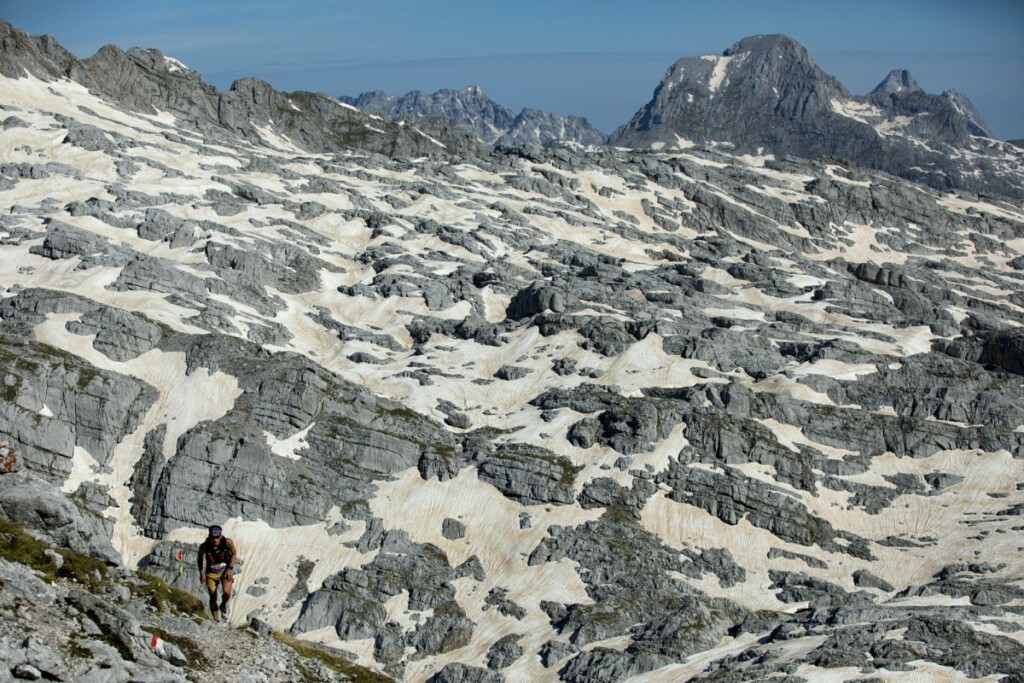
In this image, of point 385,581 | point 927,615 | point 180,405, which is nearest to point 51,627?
point 927,615

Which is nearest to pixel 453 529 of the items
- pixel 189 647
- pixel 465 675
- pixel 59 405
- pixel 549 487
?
pixel 549 487

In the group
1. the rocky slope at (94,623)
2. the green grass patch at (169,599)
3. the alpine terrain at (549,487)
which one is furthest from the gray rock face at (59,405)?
the green grass patch at (169,599)

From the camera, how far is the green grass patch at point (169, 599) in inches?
1735

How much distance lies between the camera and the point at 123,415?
538 feet

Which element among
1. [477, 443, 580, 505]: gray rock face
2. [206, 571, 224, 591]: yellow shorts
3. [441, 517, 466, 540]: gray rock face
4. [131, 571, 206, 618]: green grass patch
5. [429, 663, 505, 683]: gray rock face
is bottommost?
[429, 663, 505, 683]: gray rock face

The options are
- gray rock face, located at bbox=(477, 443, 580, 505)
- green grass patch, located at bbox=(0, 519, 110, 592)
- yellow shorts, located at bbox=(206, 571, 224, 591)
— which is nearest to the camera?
green grass patch, located at bbox=(0, 519, 110, 592)

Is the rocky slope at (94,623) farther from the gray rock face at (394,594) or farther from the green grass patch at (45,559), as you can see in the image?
the gray rock face at (394,594)

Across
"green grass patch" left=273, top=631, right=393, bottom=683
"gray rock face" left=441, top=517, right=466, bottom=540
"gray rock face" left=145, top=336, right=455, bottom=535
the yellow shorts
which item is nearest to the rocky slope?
"green grass patch" left=273, top=631, right=393, bottom=683

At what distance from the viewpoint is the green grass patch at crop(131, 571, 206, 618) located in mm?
44062

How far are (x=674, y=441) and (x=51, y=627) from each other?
138443 mm

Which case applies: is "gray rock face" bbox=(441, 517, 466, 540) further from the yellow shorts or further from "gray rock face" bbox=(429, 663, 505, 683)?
the yellow shorts

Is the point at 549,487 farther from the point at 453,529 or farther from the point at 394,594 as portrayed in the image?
the point at 394,594

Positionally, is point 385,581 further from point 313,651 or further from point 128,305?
point 313,651

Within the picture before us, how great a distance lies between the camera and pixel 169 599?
147ft
